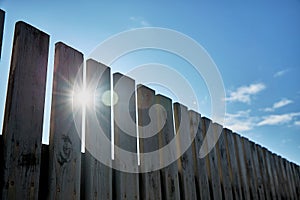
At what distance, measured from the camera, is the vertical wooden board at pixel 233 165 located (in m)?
2.92

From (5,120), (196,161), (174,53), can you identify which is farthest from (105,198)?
(174,53)

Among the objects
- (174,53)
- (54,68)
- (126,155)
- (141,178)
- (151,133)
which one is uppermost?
(174,53)

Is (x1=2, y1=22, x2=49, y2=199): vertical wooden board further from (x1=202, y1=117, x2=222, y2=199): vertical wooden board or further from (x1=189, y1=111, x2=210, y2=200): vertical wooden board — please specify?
(x1=202, y1=117, x2=222, y2=199): vertical wooden board

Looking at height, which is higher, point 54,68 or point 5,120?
point 54,68

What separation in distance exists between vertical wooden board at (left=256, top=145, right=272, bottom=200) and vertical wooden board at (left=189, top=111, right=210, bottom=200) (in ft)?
4.51

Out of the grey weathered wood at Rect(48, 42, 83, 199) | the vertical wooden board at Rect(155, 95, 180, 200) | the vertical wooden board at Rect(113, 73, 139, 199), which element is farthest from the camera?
the vertical wooden board at Rect(155, 95, 180, 200)

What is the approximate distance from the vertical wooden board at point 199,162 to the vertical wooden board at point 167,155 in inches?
12.4

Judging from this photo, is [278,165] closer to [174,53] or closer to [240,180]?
[240,180]

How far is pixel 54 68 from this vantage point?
1.59 m

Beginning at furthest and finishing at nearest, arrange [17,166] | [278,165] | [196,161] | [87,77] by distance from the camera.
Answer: [278,165], [196,161], [87,77], [17,166]

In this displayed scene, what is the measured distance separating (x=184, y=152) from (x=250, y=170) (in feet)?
4.45

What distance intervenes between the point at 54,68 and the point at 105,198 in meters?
0.81

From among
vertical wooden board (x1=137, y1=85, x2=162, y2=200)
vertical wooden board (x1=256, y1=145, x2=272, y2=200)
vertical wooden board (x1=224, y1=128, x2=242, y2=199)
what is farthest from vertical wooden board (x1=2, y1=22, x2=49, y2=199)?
vertical wooden board (x1=256, y1=145, x2=272, y2=200)

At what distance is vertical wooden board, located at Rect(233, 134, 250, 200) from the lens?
306 centimetres
